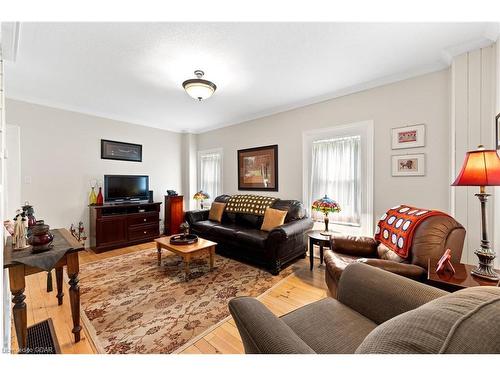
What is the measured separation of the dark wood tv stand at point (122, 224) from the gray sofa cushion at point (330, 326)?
3.69m

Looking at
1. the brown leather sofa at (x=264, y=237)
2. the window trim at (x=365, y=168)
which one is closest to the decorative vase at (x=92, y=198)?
the brown leather sofa at (x=264, y=237)

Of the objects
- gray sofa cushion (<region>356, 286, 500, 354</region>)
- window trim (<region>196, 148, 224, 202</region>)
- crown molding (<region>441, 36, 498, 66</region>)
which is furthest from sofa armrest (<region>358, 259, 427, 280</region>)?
window trim (<region>196, 148, 224, 202</region>)

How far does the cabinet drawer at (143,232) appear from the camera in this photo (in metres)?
3.96

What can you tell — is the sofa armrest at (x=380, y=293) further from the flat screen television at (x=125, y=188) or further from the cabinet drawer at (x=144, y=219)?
the flat screen television at (x=125, y=188)

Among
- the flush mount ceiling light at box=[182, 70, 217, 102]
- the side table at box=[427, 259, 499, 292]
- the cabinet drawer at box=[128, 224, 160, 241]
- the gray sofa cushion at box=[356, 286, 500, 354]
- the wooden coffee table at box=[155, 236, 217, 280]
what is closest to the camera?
the gray sofa cushion at box=[356, 286, 500, 354]

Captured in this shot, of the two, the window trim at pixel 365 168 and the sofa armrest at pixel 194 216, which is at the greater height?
the window trim at pixel 365 168

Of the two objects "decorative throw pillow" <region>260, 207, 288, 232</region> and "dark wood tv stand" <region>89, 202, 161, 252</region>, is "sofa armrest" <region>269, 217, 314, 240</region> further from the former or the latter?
"dark wood tv stand" <region>89, 202, 161, 252</region>

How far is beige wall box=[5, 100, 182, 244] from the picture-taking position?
10.7 feet

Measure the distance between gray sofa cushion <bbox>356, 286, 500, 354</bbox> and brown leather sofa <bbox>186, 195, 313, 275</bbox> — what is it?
2.03 meters

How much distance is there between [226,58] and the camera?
2.22 metres

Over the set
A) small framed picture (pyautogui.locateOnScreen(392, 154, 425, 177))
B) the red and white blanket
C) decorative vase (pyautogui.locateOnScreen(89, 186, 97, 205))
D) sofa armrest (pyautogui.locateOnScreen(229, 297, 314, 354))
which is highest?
small framed picture (pyautogui.locateOnScreen(392, 154, 425, 177))

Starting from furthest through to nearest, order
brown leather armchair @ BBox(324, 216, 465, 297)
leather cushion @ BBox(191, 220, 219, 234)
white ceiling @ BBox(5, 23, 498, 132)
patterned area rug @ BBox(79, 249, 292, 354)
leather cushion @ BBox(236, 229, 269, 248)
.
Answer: leather cushion @ BBox(191, 220, 219, 234) < leather cushion @ BBox(236, 229, 269, 248) < white ceiling @ BBox(5, 23, 498, 132) < patterned area rug @ BBox(79, 249, 292, 354) < brown leather armchair @ BBox(324, 216, 465, 297)
